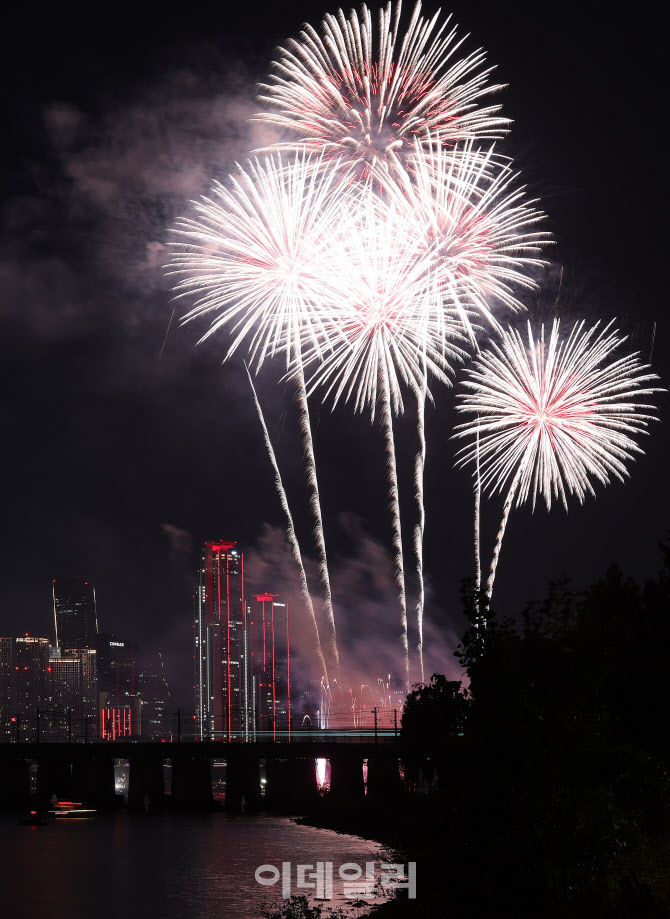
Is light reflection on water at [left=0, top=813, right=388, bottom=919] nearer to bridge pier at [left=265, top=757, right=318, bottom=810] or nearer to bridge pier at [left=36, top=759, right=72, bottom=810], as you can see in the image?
bridge pier at [left=265, top=757, right=318, bottom=810]

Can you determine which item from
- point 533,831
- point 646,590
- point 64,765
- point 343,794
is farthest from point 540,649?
point 64,765

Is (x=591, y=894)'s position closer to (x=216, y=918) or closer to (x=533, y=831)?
(x=533, y=831)

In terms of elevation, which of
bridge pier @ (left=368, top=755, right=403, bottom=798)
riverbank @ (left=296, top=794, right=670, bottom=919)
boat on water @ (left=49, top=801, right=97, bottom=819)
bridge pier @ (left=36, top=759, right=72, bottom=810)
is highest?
riverbank @ (left=296, top=794, right=670, bottom=919)

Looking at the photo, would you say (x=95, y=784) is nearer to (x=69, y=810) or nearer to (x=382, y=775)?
(x=69, y=810)

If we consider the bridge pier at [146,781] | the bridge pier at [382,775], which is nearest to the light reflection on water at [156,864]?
the bridge pier at [382,775]

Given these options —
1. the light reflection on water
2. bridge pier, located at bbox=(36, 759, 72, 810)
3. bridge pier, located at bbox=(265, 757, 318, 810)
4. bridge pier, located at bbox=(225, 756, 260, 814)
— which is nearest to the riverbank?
the light reflection on water

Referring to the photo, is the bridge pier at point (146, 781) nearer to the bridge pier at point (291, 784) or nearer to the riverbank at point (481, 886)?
the bridge pier at point (291, 784)
